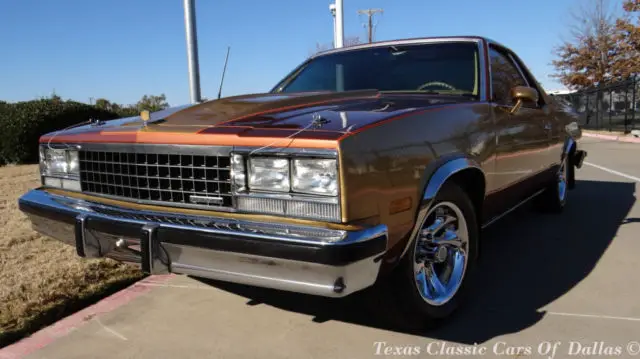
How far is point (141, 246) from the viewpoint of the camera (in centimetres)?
229

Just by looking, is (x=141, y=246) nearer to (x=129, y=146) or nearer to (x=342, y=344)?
(x=129, y=146)

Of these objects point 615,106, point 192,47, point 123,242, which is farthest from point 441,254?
point 615,106

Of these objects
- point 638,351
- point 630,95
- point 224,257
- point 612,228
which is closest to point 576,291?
point 638,351

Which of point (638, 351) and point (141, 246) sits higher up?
point (141, 246)

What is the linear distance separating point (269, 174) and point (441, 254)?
3.83 ft

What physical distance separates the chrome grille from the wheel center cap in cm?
118

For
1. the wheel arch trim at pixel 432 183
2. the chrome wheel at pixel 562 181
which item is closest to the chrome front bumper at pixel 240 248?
the wheel arch trim at pixel 432 183

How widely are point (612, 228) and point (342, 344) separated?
3.47 m

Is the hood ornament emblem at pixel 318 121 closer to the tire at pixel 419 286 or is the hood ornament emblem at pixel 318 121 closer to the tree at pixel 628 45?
the tire at pixel 419 286

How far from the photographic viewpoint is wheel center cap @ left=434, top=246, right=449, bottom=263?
8.96 feet

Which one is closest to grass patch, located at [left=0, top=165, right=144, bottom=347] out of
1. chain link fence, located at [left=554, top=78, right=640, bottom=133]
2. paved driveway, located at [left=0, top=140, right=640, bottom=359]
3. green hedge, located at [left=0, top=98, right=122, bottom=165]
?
paved driveway, located at [left=0, top=140, right=640, bottom=359]

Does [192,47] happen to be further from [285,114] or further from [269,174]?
[269,174]

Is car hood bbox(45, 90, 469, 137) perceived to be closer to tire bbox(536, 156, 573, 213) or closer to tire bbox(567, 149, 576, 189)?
tire bbox(536, 156, 573, 213)

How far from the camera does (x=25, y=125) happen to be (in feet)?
38.3
